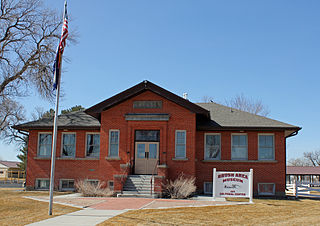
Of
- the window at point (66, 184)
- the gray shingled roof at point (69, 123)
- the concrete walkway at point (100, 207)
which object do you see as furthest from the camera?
the window at point (66, 184)

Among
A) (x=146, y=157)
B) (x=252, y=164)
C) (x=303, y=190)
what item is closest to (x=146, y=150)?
(x=146, y=157)

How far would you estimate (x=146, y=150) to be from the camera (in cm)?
2273

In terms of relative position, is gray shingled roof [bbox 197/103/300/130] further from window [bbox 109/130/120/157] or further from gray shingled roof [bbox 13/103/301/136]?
window [bbox 109/130/120/157]

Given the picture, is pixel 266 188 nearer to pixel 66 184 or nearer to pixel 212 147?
pixel 212 147

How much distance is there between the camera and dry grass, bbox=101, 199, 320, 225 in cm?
1226

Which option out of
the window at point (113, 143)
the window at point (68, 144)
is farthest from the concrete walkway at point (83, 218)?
the window at point (68, 144)

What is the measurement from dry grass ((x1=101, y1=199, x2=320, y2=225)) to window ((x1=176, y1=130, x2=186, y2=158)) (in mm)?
6595

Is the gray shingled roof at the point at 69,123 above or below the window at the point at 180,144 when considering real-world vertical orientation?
above

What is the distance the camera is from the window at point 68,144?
2478 centimetres

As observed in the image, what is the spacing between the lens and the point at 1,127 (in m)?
54.5

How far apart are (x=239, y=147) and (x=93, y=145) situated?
9.56 meters

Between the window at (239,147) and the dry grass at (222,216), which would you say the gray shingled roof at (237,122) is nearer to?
the window at (239,147)

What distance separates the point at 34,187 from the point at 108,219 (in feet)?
45.1

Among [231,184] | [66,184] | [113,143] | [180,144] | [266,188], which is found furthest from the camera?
[66,184]
